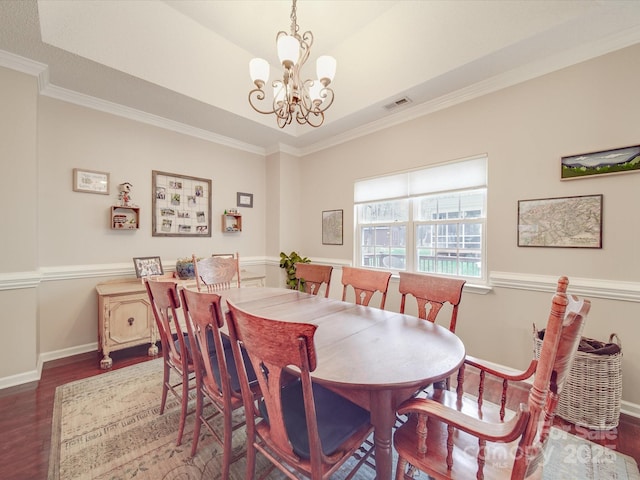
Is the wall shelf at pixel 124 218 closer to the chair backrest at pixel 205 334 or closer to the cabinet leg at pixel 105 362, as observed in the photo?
the cabinet leg at pixel 105 362

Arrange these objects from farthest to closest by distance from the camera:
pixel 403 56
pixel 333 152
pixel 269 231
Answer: pixel 269 231 → pixel 333 152 → pixel 403 56

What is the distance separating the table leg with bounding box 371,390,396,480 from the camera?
3.45ft

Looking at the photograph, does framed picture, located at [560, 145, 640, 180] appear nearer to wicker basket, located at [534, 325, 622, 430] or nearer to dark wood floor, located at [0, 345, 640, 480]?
wicker basket, located at [534, 325, 622, 430]

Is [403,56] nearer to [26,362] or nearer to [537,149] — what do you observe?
[537,149]

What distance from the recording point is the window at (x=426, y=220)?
9.25ft

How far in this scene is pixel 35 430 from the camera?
183 cm

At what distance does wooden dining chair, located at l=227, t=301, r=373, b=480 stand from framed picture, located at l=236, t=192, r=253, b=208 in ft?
11.5

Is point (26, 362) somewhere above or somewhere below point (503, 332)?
below

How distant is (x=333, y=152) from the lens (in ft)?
13.6

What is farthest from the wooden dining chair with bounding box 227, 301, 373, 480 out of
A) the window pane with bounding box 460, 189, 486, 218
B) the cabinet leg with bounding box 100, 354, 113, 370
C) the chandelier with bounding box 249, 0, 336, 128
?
the window pane with bounding box 460, 189, 486, 218

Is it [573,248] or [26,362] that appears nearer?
[573,248]

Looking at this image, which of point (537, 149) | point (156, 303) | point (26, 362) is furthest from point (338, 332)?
point (26, 362)

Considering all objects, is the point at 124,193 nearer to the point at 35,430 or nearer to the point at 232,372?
the point at 35,430

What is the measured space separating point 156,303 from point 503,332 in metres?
2.98
